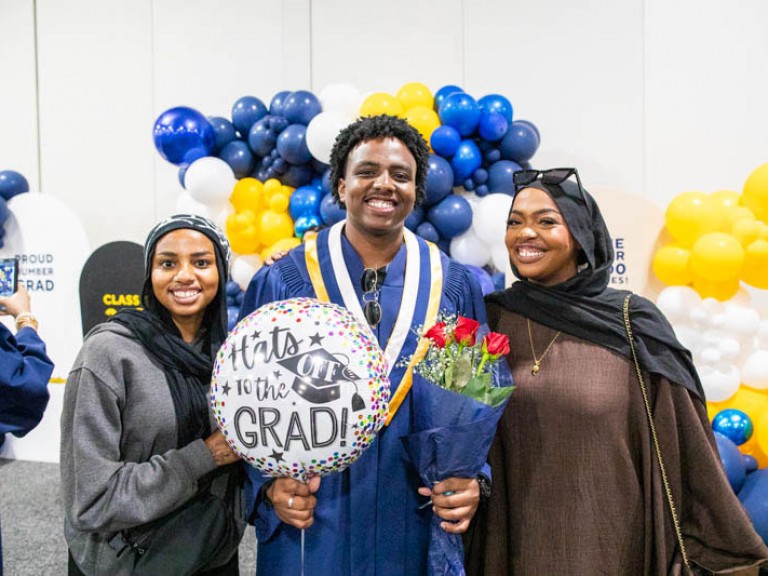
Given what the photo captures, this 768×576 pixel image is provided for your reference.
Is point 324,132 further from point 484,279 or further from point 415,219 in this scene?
point 484,279

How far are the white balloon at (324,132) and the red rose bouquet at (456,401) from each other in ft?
8.00

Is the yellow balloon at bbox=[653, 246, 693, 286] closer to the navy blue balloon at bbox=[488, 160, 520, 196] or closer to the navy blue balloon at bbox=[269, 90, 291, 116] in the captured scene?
the navy blue balloon at bbox=[488, 160, 520, 196]

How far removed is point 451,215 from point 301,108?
1.21 metres

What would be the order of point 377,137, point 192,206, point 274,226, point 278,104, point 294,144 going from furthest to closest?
1. point 192,206
2. point 278,104
3. point 274,226
4. point 294,144
5. point 377,137

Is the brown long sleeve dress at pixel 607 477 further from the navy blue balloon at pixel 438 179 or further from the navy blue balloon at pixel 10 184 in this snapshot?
the navy blue balloon at pixel 10 184

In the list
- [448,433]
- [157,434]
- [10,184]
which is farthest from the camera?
[10,184]

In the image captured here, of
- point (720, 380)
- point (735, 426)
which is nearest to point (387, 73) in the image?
point (720, 380)

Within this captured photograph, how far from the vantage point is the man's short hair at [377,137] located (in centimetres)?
168

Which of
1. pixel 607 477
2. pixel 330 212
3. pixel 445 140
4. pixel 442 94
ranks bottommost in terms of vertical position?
pixel 607 477

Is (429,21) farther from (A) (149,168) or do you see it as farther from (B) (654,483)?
(B) (654,483)

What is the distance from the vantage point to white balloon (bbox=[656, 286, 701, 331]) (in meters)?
3.40

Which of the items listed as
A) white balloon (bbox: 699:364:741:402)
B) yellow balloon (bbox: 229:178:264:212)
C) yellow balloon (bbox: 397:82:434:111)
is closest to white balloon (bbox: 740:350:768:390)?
white balloon (bbox: 699:364:741:402)

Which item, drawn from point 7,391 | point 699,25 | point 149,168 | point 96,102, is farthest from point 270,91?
point 7,391

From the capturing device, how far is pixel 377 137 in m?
1.68
